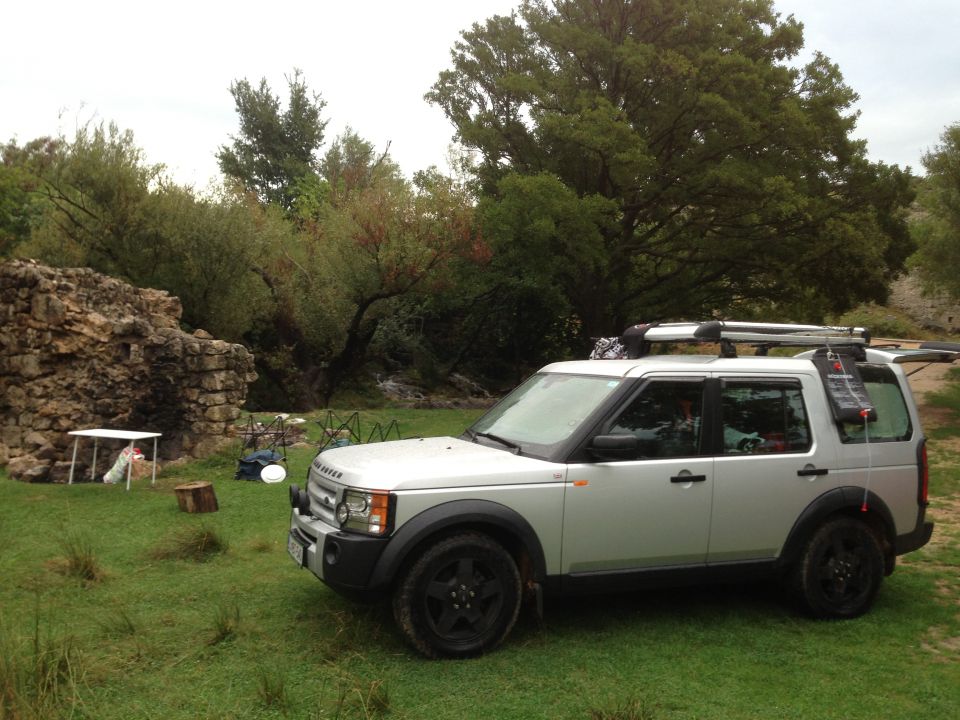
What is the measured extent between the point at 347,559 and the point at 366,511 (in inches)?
11.4

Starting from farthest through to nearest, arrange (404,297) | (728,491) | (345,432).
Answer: (404,297)
(345,432)
(728,491)

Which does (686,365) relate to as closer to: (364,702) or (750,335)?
(750,335)

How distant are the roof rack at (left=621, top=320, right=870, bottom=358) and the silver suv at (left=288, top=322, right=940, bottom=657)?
19mm

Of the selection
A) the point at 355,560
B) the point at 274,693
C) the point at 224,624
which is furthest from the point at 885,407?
the point at 224,624

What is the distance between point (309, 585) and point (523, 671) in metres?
2.26

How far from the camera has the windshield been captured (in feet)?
17.4

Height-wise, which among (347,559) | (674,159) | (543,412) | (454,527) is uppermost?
(674,159)

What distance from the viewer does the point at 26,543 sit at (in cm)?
741

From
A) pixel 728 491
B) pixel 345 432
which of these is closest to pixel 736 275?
pixel 345 432

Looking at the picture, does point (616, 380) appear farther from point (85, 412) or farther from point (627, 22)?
point (627, 22)

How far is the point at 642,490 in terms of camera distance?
511 cm

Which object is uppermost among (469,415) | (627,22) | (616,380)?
(627,22)

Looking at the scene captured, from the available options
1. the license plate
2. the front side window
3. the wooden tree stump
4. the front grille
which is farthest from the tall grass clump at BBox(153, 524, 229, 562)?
the front side window

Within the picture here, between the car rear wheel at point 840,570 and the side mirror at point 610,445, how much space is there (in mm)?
1639
